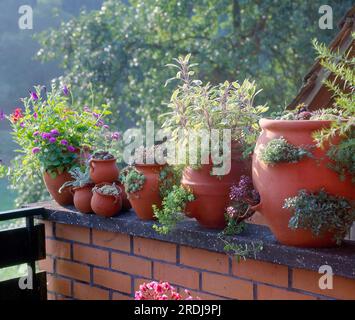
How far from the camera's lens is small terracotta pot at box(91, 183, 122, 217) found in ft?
7.24

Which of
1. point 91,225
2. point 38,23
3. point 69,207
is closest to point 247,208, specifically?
point 91,225

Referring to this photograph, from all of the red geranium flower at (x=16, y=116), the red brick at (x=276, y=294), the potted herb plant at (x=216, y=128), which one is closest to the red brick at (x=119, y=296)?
the potted herb plant at (x=216, y=128)

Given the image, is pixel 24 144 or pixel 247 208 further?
pixel 24 144

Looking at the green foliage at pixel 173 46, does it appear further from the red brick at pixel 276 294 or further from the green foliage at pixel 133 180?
the red brick at pixel 276 294

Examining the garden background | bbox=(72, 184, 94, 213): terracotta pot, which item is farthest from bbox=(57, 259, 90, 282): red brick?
the garden background

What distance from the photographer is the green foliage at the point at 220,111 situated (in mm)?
1897

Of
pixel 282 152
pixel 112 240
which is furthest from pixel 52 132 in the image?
pixel 282 152

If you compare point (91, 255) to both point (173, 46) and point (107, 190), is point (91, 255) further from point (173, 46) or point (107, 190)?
point (173, 46)

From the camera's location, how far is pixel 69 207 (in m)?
2.48

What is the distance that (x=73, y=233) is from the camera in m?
2.39

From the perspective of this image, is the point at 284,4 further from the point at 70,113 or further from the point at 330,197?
the point at 330,197

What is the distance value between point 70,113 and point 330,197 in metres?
1.29

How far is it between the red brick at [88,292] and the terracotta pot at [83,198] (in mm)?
298

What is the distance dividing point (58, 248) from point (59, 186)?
0.82 feet
